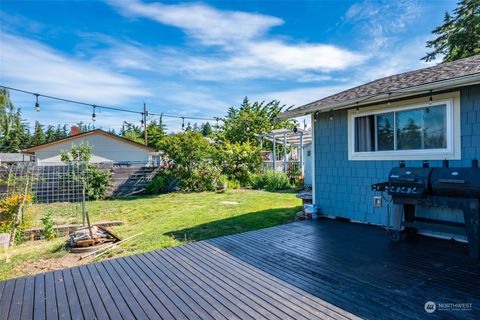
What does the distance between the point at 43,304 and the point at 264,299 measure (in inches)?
82.6

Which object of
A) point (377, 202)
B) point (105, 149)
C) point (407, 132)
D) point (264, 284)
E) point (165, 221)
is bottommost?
point (165, 221)

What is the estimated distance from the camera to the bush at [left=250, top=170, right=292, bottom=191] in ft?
40.1

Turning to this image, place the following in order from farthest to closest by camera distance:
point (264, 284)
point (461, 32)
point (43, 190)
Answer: point (461, 32) → point (43, 190) → point (264, 284)

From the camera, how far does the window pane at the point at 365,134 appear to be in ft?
17.1

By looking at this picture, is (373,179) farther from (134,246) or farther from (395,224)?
(134,246)

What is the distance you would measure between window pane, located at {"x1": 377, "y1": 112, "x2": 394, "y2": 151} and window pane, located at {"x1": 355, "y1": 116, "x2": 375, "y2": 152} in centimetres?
11

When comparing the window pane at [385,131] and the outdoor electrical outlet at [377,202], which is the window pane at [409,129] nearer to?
the window pane at [385,131]

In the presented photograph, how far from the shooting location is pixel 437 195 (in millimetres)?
3873

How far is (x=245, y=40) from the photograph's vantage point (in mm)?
9898

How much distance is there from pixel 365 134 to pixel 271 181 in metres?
7.25

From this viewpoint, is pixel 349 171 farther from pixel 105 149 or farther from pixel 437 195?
pixel 105 149

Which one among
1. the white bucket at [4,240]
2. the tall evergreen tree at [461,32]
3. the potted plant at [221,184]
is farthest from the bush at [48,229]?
the tall evergreen tree at [461,32]

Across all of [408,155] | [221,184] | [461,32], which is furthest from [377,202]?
[461,32]

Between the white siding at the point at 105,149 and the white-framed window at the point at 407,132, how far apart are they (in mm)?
17977
